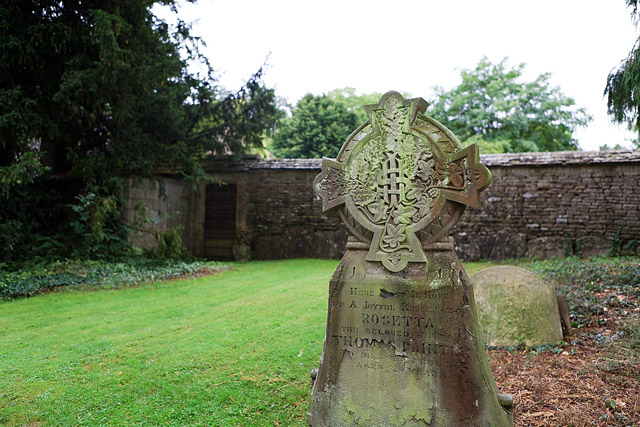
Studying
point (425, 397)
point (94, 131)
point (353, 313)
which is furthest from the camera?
point (94, 131)

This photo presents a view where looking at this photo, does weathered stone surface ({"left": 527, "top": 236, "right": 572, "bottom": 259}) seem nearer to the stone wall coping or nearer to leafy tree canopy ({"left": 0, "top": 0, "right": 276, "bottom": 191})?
the stone wall coping

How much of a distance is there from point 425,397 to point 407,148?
183 cm

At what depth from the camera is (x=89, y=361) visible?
4730 mm

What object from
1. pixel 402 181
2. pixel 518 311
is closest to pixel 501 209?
pixel 518 311

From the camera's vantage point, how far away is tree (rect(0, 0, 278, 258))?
866 centimetres

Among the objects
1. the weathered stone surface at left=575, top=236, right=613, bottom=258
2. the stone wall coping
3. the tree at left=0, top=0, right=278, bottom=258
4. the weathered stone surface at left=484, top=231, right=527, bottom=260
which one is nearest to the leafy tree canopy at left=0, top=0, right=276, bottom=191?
the tree at left=0, top=0, right=278, bottom=258

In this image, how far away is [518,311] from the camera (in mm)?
5055

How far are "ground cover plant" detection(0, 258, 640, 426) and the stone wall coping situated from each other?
5.73 meters

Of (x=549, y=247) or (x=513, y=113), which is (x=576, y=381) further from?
(x=513, y=113)

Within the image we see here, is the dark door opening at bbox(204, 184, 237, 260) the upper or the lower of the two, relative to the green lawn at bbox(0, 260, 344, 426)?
upper

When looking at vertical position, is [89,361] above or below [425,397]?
below

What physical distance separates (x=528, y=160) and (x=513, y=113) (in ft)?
42.0

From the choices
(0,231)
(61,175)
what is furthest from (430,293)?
(61,175)

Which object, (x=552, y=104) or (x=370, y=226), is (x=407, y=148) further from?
(x=552, y=104)
